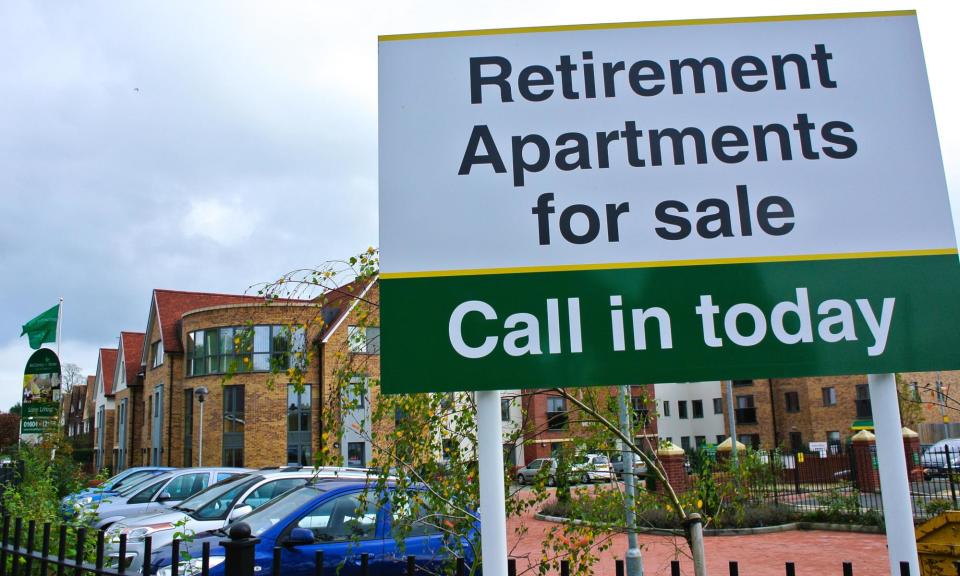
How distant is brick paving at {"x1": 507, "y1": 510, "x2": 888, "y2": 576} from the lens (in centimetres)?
1212

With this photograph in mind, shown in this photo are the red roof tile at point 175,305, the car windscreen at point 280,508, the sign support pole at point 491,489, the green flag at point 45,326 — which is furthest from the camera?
the red roof tile at point 175,305

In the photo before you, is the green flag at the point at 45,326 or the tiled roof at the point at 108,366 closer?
the green flag at the point at 45,326

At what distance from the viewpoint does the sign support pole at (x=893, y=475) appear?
2859 mm

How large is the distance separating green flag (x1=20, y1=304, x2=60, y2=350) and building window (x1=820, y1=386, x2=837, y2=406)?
151ft

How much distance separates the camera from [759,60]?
3178 mm

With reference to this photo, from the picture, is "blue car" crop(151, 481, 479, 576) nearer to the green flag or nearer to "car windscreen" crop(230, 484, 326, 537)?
"car windscreen" crop(230, 484, 326, 537)

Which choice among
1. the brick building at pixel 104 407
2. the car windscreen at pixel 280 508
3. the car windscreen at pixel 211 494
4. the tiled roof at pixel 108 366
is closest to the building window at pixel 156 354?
the brick building at pixel 104 407

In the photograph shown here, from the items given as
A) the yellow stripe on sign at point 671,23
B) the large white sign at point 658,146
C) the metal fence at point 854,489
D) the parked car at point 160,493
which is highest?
the yellow stripe on sign at point 671,23

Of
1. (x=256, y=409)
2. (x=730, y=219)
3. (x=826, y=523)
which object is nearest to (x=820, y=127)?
(x=730, y=219)

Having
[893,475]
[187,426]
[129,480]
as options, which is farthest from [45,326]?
[893,475]

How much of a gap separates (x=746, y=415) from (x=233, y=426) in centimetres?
3689

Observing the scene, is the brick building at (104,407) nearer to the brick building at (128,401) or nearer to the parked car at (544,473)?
the brick building at (128,401)

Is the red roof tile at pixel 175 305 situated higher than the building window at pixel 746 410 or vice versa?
the red roof tile at pixel 175 305

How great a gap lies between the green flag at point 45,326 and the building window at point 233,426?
1377 cm
